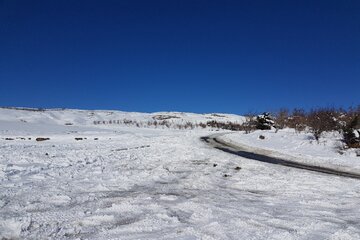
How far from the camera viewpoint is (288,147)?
83.1 ft

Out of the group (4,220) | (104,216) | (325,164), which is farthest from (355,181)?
(4,220)

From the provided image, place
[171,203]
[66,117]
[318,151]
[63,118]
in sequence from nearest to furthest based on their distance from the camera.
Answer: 1. [171,203]
2. [318,151]
3. [63,118]
4. [66,117]

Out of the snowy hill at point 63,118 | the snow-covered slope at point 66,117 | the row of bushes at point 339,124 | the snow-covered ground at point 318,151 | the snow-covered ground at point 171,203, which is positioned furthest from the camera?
the snow-covered slope at point 66,117

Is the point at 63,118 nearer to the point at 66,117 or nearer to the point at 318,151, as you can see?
the point at 66,117

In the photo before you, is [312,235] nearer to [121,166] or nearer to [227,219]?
[227,219]

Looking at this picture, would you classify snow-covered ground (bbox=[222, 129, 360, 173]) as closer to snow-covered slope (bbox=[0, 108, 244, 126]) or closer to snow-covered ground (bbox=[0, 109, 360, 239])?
snow-covered ground (bbox=[0, 109, 360, 239])

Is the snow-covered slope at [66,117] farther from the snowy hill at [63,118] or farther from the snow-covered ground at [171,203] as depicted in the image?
the snow-covered ground at [171,203]

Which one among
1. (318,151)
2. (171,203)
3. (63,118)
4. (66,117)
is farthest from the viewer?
(66,117)

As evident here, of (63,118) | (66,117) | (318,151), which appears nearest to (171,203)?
(318,151)

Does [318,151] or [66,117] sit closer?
[318,151]

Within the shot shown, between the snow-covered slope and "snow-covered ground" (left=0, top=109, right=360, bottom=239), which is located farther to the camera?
the snow-covered slope

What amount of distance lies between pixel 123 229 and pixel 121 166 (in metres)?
8.25

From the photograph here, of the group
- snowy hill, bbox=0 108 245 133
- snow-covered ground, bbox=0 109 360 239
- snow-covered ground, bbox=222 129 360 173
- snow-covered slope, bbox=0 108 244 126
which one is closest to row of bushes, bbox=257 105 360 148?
snow-covered ground, bbox=222 129 360 173

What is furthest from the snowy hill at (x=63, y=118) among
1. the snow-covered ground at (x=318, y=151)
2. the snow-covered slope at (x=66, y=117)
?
the snow-covered ground at (x=318, y=151)
